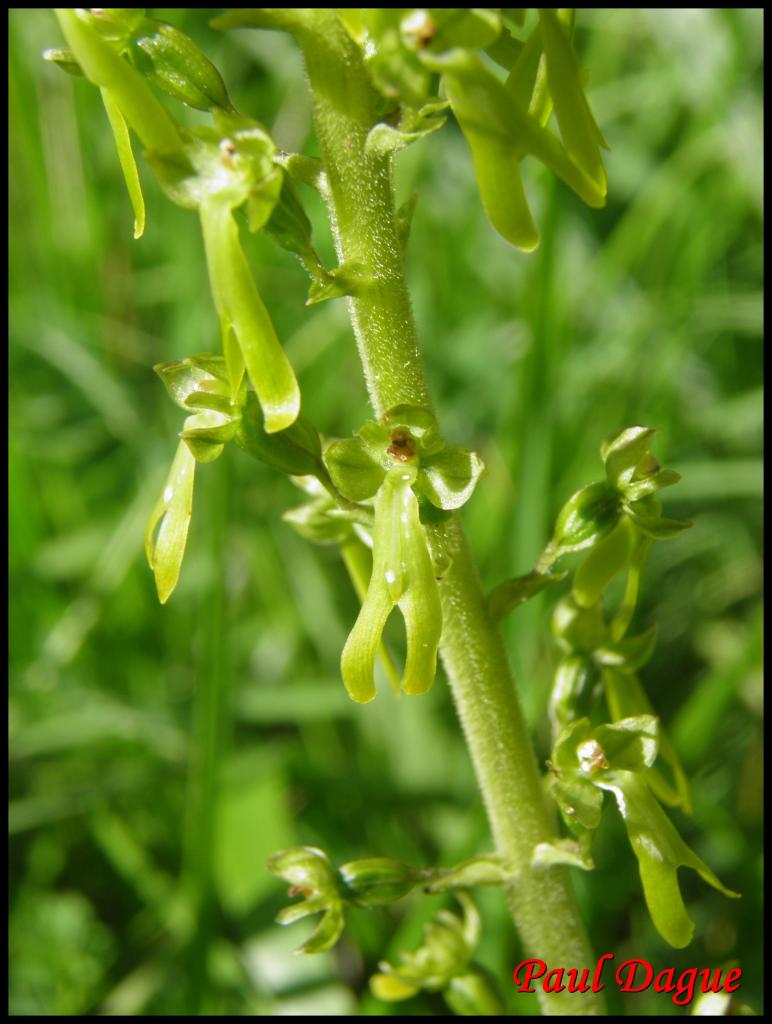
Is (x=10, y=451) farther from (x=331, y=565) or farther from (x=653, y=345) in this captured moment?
(x=653, y=345)

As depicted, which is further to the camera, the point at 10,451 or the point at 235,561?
the point at 235,561

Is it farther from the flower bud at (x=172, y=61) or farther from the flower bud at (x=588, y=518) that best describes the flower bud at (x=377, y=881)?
the flower bud at (x=172, y=61)

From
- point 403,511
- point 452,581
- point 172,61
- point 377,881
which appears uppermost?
point 172,61

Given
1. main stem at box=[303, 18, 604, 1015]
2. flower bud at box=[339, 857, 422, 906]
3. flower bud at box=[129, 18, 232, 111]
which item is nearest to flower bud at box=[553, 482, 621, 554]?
main stem at box=[303, 18, 604, 1015]

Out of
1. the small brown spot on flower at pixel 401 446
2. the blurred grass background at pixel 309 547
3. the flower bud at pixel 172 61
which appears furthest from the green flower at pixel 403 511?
the blurred grass background at pixel 309 547

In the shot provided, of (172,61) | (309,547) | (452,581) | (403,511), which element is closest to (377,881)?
(452,581)

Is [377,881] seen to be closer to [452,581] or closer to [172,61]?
[452,581]

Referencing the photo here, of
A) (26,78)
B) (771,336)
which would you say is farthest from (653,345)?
(26,78)
